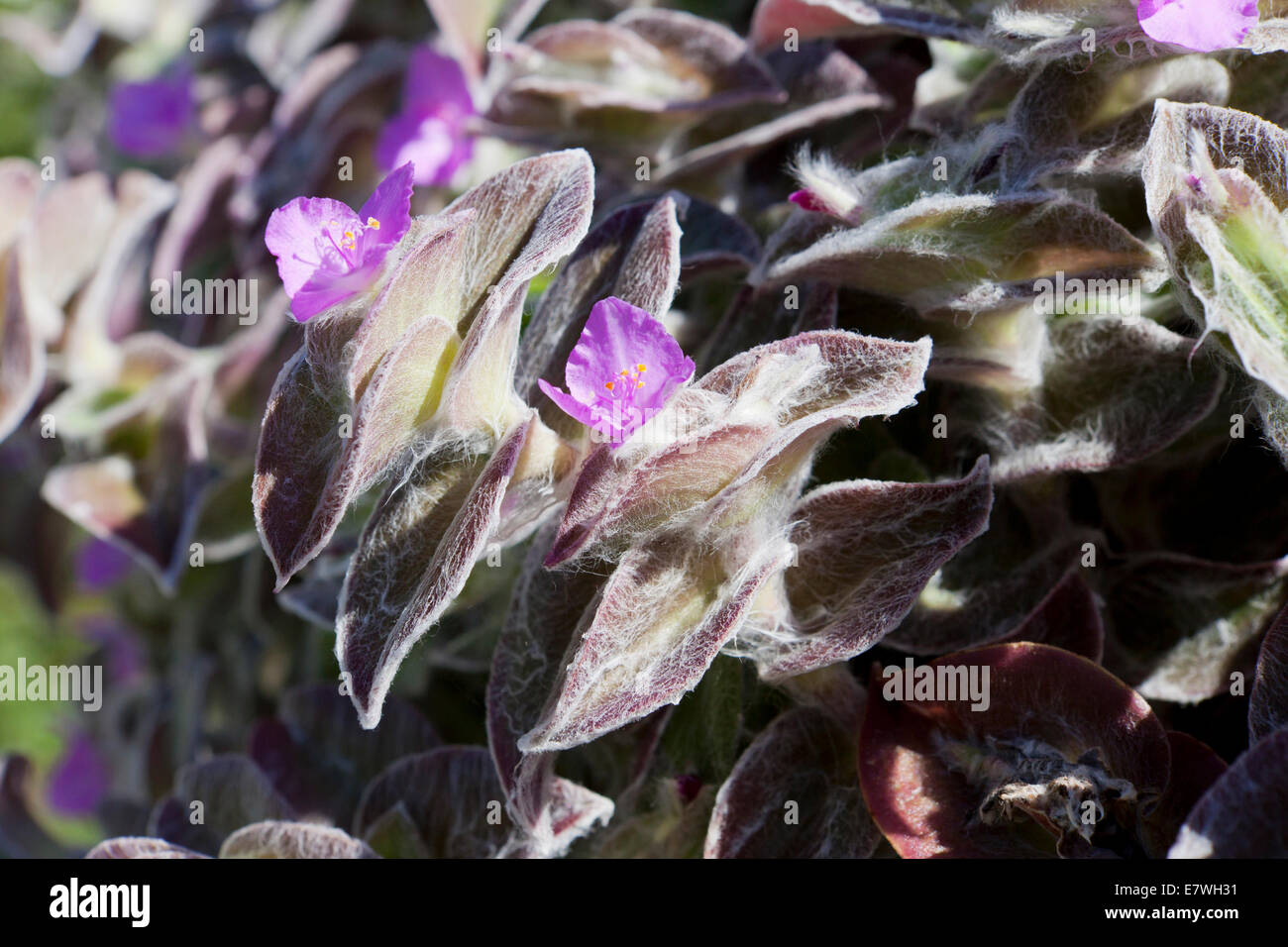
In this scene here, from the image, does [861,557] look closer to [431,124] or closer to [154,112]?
[431,124]

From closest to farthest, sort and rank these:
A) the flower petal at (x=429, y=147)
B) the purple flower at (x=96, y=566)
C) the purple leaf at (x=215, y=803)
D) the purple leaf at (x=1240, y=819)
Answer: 1. the purple leaf at (x=1240, y=819)
2. the purple leaf at (x=215, y=803)
3. the flower petal at (x=429, y=147)
4. the purple flower at (x=96, y=566)

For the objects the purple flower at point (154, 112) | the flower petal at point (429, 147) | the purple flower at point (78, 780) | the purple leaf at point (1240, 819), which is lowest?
the purple flower at point (78, 780)

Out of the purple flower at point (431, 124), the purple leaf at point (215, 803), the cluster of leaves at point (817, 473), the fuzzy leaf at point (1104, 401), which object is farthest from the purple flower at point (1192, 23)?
the purple leaf at point (215, 803)

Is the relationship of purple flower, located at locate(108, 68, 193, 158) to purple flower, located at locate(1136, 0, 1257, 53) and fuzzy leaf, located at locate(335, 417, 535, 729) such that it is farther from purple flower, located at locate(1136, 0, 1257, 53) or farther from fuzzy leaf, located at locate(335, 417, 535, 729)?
purple flower, located at locate(1136, 0, 1257, 53)

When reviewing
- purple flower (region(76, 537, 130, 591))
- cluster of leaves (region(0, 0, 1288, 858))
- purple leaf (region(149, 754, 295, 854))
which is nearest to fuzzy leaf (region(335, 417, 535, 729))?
cluster of leaves (region(0, 0, 1288, 858))

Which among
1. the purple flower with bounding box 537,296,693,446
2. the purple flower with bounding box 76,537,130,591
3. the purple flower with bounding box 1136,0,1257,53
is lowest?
the purple flower with bounding box 76,537,130,591

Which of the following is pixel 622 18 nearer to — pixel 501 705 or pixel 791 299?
pixel 791 299

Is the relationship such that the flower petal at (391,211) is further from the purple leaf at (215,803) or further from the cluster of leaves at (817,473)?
the purple leaf at (215,803)
